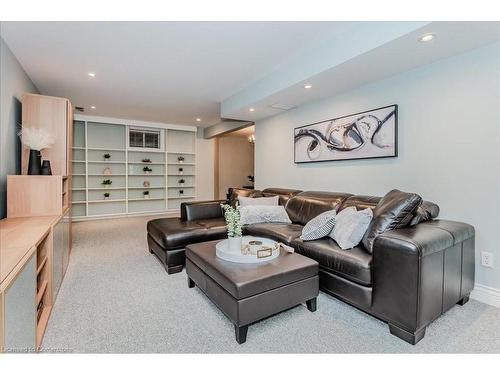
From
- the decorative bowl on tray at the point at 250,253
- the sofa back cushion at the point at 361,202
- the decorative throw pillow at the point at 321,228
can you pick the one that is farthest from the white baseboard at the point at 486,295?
the decorative bowl on tray at the point at 250,253

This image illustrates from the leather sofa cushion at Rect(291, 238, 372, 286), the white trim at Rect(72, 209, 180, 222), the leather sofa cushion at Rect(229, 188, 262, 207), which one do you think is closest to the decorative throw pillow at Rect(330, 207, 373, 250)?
the leather sofa cushion at Rect(291, 238, 372, 286)

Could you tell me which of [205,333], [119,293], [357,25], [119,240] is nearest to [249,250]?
[205,333]

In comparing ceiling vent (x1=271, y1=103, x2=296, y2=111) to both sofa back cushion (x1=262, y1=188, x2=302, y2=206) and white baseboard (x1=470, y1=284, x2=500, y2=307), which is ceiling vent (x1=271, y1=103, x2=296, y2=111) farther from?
white baseboard (x1=470, y1=284, x2=500, y2=307)

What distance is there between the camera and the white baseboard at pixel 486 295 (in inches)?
80.5

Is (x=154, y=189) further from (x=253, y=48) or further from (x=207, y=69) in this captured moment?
(x=253, y=48)

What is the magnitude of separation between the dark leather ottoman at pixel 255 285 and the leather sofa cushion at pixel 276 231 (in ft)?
1.77

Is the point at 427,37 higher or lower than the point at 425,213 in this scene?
higher

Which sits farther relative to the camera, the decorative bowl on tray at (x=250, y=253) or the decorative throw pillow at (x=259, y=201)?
the decorative throw pillow at (x=259, y=201)

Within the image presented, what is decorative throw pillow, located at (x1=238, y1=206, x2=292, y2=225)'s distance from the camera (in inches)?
128

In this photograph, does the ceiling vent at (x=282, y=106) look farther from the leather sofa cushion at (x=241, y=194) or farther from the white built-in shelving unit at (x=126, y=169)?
the white built-in shelving unit at (x=126, y=169)

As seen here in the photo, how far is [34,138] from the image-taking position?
2697 mm

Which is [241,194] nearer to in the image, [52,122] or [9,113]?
[52,122]

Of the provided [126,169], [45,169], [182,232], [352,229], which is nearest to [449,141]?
[352,229]

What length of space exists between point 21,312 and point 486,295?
3170 mm
